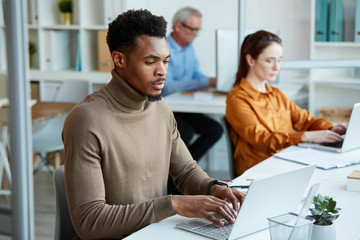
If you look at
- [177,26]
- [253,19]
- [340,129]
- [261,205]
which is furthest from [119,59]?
[253,19]

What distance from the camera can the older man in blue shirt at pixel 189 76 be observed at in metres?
4.19

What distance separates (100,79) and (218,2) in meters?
1.22

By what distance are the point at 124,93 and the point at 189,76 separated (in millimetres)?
2808

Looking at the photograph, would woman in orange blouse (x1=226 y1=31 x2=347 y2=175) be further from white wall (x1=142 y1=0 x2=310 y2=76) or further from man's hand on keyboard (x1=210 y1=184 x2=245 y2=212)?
white wall (x1=142 y1=0 x2=310 y2=76)

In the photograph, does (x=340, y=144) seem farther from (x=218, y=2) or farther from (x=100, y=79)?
(x=100, y=79)

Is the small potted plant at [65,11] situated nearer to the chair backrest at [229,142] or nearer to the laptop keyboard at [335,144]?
the chair backrest at [229,142]

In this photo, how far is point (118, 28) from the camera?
1670mm

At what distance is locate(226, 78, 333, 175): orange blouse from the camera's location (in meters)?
2.60

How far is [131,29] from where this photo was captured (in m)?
1.66

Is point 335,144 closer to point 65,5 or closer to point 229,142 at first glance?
point 229,142

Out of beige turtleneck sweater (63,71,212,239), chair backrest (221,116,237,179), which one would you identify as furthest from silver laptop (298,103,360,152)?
beige turtleneck sweater (63,71,212,239)

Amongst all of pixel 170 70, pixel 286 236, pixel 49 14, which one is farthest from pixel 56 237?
pixel 49 14

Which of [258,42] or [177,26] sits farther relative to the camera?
[177,26]

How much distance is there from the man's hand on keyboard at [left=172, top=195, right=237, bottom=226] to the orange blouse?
1101 millimetres
